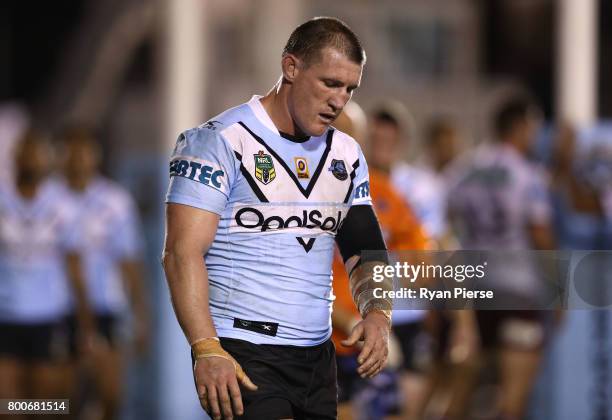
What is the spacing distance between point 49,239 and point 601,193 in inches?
151

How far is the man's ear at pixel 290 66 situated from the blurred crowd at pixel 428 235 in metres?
3.90

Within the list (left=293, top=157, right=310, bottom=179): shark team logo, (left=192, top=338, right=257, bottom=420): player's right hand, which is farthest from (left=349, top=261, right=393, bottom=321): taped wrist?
(left=192, top=338, right=257, bottom=420): player's right hand

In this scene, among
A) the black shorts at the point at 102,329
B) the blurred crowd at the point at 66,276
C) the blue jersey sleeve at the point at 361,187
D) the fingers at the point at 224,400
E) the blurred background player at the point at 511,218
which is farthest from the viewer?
the black shorts at the point at 102,329

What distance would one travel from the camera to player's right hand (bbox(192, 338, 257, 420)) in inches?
152

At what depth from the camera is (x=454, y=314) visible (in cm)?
1002

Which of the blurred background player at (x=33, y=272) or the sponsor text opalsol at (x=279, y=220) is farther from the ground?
the blurred background player at (x=33, y=272)

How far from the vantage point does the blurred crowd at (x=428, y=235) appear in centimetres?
908

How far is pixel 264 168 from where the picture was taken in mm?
4199

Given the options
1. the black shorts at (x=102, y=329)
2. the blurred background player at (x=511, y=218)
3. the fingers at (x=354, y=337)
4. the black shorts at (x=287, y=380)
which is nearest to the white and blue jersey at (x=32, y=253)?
the black shorts at (x=102, y=329)

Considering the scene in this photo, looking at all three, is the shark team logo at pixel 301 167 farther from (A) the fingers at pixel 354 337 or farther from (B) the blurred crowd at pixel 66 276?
(B) the blurred crowd at pixel 66 276

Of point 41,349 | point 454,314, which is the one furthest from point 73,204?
point 454,314

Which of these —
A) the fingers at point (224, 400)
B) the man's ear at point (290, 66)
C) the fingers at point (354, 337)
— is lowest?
the fingers at point (224, 400)

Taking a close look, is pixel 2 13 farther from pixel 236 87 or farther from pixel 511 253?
pixel 511 253

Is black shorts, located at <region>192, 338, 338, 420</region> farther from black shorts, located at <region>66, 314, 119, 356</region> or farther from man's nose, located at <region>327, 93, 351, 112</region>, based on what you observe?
black shorts, located at <region>66, 314, 119, 356</region>
